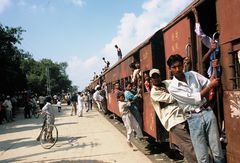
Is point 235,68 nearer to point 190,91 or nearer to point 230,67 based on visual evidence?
point 230,67

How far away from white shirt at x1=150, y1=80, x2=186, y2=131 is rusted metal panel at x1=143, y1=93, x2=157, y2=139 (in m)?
3.26

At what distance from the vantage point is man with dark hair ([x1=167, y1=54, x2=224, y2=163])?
14.4 ft

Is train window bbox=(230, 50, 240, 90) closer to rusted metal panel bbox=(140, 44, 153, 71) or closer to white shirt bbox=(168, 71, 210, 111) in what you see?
white shirt bbox=(168, 71, 210, 111)

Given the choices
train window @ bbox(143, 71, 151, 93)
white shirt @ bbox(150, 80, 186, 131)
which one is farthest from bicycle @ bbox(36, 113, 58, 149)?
white shirt @ bbox(150, 80, 186, 131)

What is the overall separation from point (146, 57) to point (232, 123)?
472 centimetres

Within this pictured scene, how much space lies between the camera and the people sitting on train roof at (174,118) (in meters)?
4.94

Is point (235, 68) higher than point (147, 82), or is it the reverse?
point (147, 82)

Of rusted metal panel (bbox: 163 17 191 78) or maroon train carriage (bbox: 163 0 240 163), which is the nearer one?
maroon train carriage (bbox: 163 0 240 163)

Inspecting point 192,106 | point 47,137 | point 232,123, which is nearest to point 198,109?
point 192,106

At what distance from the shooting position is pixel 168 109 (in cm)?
512

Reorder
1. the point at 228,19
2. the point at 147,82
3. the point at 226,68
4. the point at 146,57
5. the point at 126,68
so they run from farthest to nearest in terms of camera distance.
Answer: the point at 126,68, the point at 147,82, the point at 146,57, the point at 226,68, the point at 228,19

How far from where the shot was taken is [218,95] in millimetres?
4820

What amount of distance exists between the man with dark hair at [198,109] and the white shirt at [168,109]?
0.38 meters

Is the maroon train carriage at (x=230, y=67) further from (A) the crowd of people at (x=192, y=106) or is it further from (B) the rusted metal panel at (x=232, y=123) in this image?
(A) the crowd of people at (x=192, y=106)
